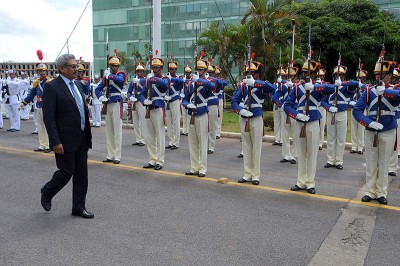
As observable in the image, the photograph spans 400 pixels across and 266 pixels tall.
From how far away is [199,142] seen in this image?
27.5 feet

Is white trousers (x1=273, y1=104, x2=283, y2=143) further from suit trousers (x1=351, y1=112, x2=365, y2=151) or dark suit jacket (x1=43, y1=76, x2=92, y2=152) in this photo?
dark suit jacket (x1=43, y1=76, x2=92, y2=152)

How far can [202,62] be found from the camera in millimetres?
8289

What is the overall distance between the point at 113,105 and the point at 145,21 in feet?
124

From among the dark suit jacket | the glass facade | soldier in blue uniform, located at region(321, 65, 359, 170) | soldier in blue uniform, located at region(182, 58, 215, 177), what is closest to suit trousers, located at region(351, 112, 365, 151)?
soldier in blue uniform, located at region(321, 65, 359, 170)

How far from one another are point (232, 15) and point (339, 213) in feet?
125

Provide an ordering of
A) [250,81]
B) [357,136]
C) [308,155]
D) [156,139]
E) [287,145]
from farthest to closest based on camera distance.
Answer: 1. [357,136]
2. [287,145]
3. [156,139]
4. [250,81]
5. [308,155]

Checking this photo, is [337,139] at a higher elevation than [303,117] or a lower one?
lower

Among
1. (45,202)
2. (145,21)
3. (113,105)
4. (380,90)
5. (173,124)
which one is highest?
(145,21)

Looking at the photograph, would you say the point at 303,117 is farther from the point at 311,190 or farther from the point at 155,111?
the point at 155,111

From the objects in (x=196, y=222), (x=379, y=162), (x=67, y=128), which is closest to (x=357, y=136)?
(x=379, y=162)

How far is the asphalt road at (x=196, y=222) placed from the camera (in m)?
4.53

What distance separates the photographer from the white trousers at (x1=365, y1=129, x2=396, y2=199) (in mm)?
6516

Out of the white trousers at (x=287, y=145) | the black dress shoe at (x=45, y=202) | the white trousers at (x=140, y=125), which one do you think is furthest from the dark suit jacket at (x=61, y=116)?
the white trousers at (x=140, y=125)

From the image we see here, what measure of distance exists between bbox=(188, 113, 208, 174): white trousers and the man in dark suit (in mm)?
2947
